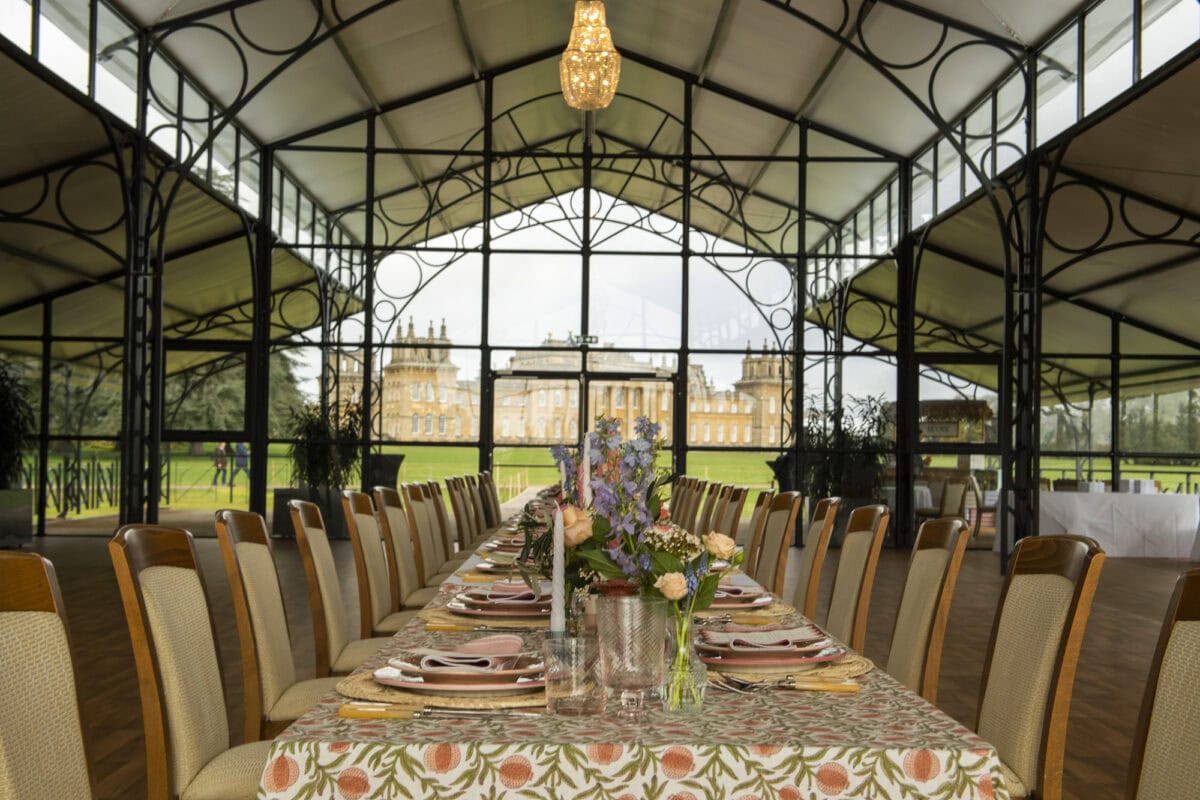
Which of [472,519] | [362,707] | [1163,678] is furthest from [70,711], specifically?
[472,519]

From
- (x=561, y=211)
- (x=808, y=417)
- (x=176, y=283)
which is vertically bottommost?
(x=808, y=417)

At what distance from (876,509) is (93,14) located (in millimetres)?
6968

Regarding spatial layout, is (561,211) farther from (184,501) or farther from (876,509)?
(876,509)

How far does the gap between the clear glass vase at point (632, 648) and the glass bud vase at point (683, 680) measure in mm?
27

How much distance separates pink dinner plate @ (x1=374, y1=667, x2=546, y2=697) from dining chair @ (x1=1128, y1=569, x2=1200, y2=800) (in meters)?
0.94

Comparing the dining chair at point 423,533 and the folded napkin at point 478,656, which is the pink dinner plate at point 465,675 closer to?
the folded napkin at point 478,656

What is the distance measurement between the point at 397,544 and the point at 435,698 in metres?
3.09

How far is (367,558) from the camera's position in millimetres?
4102

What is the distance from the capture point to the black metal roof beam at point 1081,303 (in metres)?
11.7

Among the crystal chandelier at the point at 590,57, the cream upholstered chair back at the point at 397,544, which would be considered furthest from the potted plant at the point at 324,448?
the cream upholstered chair back at the point at 397,544

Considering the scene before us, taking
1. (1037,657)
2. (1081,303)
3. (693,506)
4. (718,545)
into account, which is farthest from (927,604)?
(1081,303)

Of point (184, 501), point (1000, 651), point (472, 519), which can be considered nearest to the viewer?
point (1000, 651)

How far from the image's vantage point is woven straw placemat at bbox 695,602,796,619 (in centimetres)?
272

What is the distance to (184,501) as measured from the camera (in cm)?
1141
